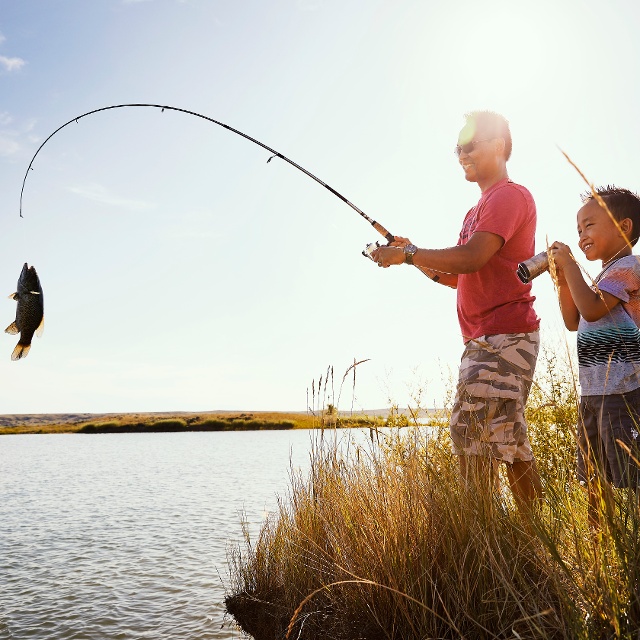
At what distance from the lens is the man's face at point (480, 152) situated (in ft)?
10.8

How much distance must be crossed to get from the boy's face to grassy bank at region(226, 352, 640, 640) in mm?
788

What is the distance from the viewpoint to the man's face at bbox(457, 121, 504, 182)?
3.30 m

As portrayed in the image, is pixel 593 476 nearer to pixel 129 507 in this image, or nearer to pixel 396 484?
pixel 396 484

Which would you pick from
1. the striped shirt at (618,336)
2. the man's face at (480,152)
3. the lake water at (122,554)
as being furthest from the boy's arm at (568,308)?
the lake water at (122,554)

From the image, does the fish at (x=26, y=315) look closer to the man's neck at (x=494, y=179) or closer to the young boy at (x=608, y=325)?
the man's neck at (x=494, y=179)

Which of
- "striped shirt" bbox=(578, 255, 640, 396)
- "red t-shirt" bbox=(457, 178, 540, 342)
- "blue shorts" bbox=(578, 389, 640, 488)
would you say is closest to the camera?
"blue shorts" bbox=(578, 389, 640, 488)

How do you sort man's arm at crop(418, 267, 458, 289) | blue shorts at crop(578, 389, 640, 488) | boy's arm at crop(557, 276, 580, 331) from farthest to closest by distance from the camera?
man's arm at crop(418, 267, 458, 289)
boy's arm at crop(557, 276, 580, 331)
blue shorts at crop(578, 389, 640, 488)

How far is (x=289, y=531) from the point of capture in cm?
445

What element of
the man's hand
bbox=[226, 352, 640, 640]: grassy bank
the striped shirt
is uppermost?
the man's hand

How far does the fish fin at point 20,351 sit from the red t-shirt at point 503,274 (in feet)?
9.13

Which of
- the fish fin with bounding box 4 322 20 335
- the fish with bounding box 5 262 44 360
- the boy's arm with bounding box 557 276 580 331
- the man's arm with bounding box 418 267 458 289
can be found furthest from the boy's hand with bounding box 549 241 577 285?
the fish fin with bounding box 4 322 20 335

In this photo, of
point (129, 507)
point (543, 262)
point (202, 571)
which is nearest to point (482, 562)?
point (543, 262)

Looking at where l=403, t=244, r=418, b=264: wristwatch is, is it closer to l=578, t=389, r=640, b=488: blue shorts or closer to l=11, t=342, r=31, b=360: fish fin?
l=578, t=389, r=640, b=488: blue shorts

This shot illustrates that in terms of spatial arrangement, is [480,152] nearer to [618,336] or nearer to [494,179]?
[494,179]
